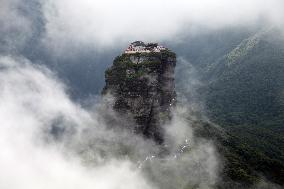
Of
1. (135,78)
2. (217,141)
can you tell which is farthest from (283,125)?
(135,78)

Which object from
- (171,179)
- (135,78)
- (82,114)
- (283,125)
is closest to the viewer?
(171,179)

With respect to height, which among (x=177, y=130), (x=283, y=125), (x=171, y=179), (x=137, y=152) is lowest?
(x=171, y=179)

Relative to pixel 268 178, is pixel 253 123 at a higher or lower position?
higher

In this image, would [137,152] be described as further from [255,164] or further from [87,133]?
[255,164]

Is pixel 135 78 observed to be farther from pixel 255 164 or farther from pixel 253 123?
pixel 253 123

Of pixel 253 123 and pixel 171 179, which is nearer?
pixel 171 179

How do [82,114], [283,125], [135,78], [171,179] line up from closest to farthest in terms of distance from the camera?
1. [171,179]
2. [135,78]
3. [82,114]
4. [283,125]

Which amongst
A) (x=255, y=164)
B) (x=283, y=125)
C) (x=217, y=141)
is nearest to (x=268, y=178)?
(x=255, y=164)
